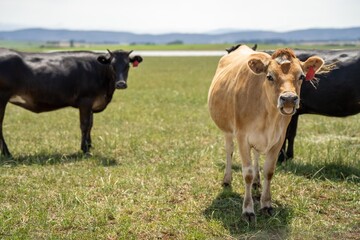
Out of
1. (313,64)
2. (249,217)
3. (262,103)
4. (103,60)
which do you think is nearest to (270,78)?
(262,103)

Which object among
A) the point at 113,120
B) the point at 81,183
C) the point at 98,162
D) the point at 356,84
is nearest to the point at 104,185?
the point at 81,183

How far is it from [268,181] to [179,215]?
51.9 inches

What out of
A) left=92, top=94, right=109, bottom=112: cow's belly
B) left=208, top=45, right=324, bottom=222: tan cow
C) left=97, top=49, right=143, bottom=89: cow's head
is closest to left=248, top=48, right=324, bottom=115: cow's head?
left=208, top=45, right=324, bottom=222: tan cow

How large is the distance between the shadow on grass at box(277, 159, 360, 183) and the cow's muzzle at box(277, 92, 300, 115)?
9.16 ft

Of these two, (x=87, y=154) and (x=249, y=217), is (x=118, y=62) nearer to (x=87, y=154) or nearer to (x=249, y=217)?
(x=87, y=154)

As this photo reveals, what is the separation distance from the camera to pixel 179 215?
5.68 m

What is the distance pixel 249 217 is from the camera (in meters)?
5.57

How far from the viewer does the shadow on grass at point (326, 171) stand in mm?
7164

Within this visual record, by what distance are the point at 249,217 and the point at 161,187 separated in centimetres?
171

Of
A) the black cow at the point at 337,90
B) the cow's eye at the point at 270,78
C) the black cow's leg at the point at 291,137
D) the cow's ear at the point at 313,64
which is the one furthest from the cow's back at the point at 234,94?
the black cow's leg at the point at 291,137

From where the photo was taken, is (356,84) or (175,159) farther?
(175,159)

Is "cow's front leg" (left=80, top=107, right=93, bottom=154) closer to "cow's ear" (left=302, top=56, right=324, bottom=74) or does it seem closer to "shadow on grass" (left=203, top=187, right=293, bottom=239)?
"shadow on grass" (left=203, top=187, right=293, bottom=239)

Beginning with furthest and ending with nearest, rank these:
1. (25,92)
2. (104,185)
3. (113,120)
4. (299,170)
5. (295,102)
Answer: (113,120)
(25,92)
(299,170)
(104,185)
(295,102)

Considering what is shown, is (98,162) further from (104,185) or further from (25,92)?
(25,92)
